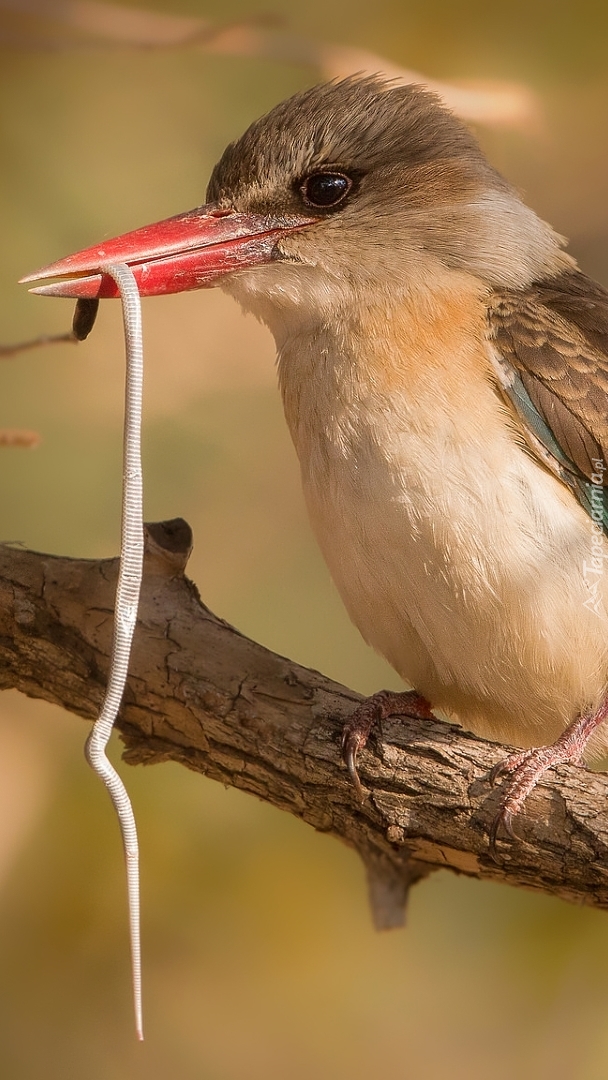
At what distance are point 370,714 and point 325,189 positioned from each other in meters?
0.64

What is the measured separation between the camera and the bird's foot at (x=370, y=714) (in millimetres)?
1276

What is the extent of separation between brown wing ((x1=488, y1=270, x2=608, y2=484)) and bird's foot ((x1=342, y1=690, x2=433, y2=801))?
37cm

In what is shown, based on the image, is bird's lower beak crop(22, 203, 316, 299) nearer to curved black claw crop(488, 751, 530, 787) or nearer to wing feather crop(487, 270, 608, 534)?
wing feather crop(487, 270, 608, 534)

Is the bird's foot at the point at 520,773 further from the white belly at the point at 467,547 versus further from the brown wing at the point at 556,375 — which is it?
the brown wing at the point at 556,375

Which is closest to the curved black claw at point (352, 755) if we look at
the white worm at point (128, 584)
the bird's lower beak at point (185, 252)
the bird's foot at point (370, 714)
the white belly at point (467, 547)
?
the bird's foot at point (370, 714)

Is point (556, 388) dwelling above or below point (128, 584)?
above

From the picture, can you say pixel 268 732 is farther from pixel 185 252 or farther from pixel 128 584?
pixel 185 252

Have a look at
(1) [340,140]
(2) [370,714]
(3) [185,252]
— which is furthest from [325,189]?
(2) [370,714]

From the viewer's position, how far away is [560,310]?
136cm

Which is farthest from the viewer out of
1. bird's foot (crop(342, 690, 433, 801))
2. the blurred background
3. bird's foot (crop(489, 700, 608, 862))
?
the blurred background

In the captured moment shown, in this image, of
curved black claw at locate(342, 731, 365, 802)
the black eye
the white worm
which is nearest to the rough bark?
curved black claw at locate(342, 731, 365, 802)

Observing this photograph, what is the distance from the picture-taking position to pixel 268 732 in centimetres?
131

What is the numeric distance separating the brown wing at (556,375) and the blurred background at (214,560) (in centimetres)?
65

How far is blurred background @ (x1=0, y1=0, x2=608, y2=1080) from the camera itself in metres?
1.88
